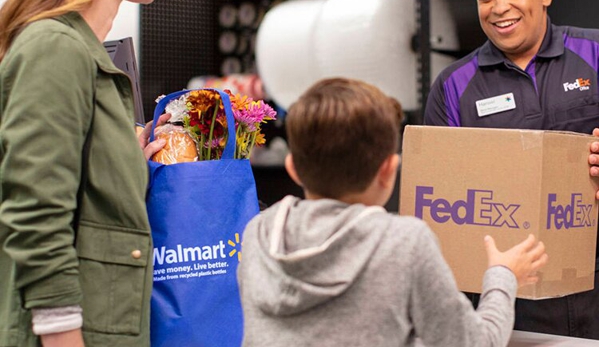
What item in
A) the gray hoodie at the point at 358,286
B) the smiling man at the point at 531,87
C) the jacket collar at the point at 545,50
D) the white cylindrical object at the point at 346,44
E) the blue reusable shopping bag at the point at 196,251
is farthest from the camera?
the white cylindrical object at the point at 346,44

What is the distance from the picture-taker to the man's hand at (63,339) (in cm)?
Answer: 116

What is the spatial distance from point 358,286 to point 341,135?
0.20 meters

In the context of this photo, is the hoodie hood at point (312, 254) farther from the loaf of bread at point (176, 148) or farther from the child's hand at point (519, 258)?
the loaf of bread at point (176, 148)

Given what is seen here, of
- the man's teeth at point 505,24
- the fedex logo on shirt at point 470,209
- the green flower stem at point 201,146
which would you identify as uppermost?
the man's teeth at point 505,24

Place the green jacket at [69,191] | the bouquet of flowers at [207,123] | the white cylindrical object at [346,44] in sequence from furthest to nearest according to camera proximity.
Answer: the white cylindrical object at [346,44], the bouquet of flowers at [207,123], the green jacket at [69,191]

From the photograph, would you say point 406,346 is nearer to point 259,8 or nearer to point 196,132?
point 196,132

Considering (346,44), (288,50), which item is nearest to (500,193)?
(346,44)

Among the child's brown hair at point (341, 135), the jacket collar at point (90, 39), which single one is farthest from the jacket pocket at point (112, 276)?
the child's brown hair at point (341, 135)

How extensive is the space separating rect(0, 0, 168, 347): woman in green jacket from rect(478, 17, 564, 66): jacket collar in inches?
45.2

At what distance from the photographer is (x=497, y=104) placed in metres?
2.04

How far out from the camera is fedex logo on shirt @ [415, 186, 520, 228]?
1.50m

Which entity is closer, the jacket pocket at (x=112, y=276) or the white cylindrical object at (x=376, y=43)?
the jacket pocket at (x=112, y=276)

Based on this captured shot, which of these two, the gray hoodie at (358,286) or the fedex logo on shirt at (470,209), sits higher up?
the gray hoodie at (358,286)

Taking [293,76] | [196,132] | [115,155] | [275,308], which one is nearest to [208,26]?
[293,76]
